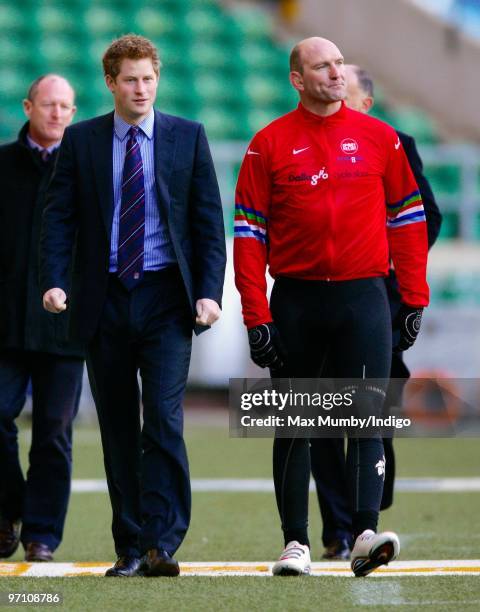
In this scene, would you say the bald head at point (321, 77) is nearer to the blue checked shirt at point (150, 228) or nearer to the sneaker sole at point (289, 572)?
the blue checked shirt at point (150, 228)

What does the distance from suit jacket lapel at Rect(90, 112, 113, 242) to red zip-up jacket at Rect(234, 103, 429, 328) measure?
18.2 inches

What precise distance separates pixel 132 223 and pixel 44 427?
57.2 inches

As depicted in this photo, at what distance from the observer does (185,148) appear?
18.0 ft

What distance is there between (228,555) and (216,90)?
511 inches

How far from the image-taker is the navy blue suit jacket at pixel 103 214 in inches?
214

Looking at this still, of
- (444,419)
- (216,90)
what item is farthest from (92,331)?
(216,90)

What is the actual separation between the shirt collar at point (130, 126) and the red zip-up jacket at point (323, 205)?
382mm

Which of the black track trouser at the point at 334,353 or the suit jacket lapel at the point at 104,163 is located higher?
the suit jacket lapel at the point at 104,163

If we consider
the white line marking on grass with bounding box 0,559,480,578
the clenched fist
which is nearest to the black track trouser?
the white line marking on grass with bounding box 0,559,480,578

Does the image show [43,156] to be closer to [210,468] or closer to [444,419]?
[210,468]

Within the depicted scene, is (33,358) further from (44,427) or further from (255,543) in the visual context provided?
(255,543)

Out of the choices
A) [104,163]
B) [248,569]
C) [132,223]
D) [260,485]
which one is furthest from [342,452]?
[260,485]

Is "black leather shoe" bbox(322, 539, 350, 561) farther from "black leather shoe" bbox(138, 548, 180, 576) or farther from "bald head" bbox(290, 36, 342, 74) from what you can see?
"bald head" bbox(290, 36, 342, 74)

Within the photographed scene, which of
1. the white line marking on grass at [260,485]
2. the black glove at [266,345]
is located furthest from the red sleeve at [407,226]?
the white line marking on grass at [260,485]
